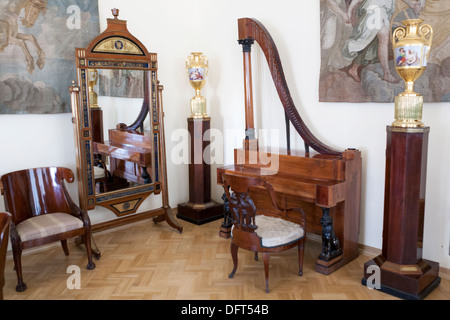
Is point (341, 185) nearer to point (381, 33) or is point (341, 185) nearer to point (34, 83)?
point (381, 33)

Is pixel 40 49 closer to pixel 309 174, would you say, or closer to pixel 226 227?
pixel 226 227

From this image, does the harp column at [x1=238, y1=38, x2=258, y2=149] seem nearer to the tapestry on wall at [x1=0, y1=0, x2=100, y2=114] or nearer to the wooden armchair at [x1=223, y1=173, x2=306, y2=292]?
the wooden armchair at [x1=223, y1=173, x2=306, y2=292]

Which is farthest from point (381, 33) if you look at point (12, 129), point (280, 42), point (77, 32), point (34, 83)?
point (12, 129)

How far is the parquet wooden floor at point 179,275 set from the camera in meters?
3.11

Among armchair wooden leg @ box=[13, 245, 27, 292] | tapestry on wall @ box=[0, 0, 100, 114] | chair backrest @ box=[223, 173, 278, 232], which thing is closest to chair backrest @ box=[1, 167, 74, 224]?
armchair wooden leg @ box=[13, 245, 27, 292]

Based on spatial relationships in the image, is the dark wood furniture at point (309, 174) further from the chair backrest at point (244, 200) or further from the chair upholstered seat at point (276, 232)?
the chair upholstered seat at point (276, 232)

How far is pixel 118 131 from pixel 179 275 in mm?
1493

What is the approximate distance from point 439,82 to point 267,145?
1793 millimetres

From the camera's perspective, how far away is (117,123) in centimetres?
402

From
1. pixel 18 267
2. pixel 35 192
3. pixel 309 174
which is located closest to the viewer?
pixel 18 267

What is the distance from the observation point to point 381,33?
11.2ft

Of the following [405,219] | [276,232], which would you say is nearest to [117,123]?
[276,232]

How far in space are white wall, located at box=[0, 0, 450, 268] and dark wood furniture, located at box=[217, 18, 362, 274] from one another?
222 mm

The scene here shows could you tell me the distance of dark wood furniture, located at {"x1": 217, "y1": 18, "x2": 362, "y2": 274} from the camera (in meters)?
3.39
